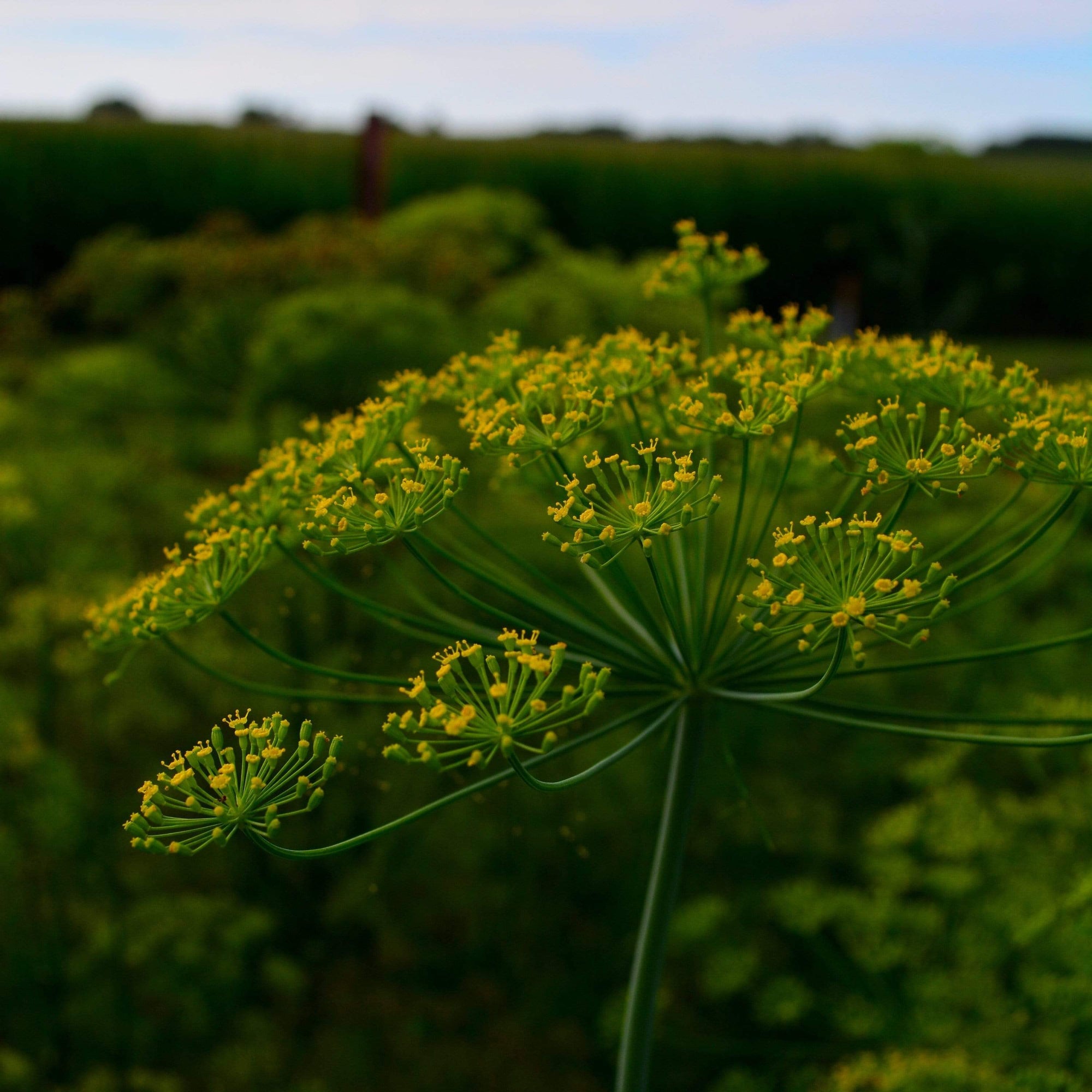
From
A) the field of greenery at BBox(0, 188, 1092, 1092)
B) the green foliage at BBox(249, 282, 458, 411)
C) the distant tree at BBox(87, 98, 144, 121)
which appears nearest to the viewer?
the field of greenery at BBox(0, 188, 1092, 1092)

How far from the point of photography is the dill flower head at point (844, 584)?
52.3 inches

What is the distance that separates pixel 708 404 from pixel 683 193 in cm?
1740

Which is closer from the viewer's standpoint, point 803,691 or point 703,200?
point 803,691

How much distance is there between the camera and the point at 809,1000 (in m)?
3.81

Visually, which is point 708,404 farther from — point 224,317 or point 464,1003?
point 224,317

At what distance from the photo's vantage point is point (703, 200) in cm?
1817

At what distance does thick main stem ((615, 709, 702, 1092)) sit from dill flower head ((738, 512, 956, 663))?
37cm

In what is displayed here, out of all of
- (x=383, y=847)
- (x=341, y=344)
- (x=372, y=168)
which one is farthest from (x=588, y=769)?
(x=372, y=168)

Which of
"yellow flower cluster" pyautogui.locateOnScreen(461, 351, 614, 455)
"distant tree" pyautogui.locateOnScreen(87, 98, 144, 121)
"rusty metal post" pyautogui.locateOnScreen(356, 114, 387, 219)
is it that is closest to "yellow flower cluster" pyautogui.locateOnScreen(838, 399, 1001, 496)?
"yellow flower cluster" pyautogui.locateOnScreen(461, 351, 614, 455)

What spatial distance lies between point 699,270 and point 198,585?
1257 millimetres

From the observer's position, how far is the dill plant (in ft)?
4.37

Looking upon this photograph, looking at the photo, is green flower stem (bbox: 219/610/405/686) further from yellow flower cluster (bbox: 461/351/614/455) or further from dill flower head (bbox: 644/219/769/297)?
dill flower head (bbox: 644/219/769/297)

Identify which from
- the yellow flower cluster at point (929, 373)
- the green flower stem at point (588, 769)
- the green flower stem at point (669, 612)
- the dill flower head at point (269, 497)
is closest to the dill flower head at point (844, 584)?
the green flower stem at point (669, 612)

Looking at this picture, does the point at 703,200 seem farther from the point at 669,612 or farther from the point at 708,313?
the point at 669,612
